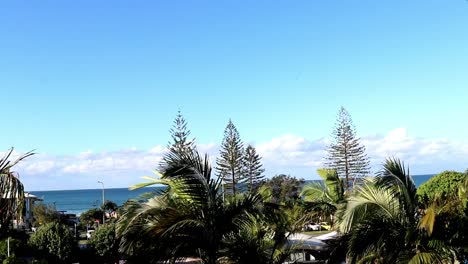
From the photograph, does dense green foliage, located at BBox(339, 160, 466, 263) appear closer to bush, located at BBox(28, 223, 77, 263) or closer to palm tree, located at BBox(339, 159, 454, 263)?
palm tree, located at BBox(339, 159, 454, 263)

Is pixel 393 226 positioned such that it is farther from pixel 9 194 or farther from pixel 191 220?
pixel 9 194

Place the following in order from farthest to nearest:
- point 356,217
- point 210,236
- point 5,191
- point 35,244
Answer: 1. point 35,244
2. point 356,217
3. point 210,236
4. point 5,191

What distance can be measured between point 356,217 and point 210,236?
1.84 m

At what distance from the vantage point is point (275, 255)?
20.6ft

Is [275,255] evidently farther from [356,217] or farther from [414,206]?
[414,206]

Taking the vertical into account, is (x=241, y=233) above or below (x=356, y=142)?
below

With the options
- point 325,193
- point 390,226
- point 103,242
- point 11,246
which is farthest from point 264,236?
point 11,246

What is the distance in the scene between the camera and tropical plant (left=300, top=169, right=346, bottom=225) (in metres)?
9.67

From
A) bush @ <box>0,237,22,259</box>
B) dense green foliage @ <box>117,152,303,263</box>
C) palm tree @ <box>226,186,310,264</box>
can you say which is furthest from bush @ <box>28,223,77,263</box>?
dense green foliage @ <box>117,152,303,263</box>

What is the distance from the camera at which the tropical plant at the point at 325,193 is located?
9.67 meters

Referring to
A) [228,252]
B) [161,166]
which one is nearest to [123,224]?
[161,166]

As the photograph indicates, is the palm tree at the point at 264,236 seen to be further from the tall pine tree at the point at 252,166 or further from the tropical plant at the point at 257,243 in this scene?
the tall pine tree at the point at 252,166

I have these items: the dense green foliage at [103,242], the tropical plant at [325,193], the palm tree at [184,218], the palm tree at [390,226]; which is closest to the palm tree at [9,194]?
the palm tree at [184,218]

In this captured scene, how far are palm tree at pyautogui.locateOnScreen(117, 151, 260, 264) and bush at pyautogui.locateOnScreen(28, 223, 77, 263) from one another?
1470cm
